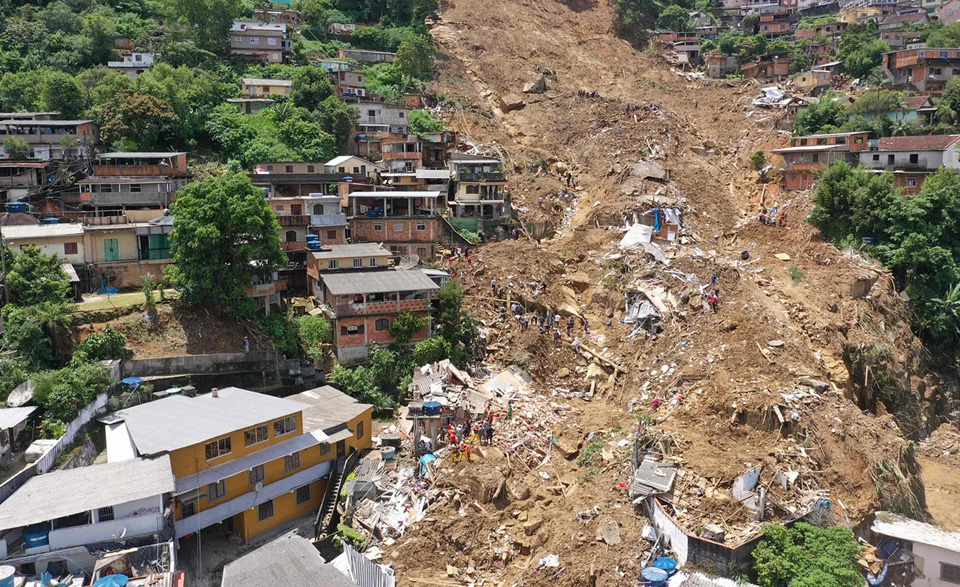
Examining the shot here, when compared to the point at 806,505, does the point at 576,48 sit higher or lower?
higher

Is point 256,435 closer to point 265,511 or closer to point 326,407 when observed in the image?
point 265,511

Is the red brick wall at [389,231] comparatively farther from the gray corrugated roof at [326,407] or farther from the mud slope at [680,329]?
the gray corrugated roof at [326,407]

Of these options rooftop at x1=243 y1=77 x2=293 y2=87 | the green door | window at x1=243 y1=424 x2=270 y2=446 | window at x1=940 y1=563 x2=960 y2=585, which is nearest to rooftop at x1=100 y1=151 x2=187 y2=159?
the green door

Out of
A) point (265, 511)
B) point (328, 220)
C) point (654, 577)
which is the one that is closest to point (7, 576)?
point (265, 511)

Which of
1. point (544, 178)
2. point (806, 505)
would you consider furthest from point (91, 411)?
point (544, 178)

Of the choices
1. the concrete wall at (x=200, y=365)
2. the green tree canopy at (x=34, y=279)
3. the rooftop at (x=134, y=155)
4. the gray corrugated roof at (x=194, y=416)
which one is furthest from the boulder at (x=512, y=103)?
the gray corrugated roof at (x=194, y=416)

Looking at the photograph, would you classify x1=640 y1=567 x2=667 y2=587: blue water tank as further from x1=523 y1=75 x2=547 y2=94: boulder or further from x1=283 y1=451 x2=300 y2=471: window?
x1=523 y1=75 x2=547 y2=94: boulder

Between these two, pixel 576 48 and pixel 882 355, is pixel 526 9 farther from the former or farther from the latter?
pixel 882 355
